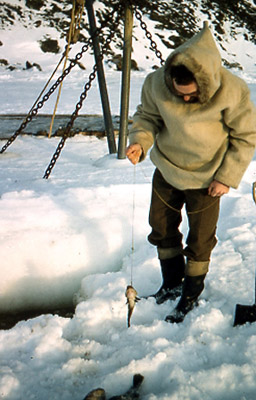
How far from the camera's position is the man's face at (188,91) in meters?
1.81

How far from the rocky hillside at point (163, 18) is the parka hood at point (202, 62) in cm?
1406

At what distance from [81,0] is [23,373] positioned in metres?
3.19

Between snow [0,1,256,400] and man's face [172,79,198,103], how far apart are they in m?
0.68

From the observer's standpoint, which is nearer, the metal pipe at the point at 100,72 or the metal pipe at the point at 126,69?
the metal pipe at the point at 126,69

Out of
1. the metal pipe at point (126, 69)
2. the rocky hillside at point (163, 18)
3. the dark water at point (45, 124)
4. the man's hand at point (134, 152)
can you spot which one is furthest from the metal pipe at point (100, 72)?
the rocky hillside at point (163, 18)

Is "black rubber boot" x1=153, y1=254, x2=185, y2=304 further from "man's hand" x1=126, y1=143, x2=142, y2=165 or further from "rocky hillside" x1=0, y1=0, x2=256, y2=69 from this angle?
"rocky hillside" x1=0, y1=0, x2=256, y2=69

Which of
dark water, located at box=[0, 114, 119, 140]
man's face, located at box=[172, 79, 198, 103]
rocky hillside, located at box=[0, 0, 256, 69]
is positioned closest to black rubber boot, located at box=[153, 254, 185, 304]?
man's face, located at box=[172, 79, 198, 103]

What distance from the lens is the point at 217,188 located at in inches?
80.6

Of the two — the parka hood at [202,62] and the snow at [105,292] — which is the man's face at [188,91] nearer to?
the parka hood at [202,62]

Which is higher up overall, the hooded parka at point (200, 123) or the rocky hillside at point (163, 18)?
the hooded parka at point (200, 123)

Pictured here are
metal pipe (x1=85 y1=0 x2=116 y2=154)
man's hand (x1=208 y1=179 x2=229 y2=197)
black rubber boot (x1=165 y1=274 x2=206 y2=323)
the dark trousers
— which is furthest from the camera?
metal pipe (x1=85 y1=0 x2=116 y2=154)

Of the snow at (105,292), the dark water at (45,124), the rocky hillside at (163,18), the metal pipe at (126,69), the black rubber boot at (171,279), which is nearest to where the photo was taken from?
the snow at (105,292)

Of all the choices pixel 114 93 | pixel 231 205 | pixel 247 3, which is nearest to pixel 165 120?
pixel 231 205

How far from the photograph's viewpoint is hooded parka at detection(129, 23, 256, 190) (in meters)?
1.80
